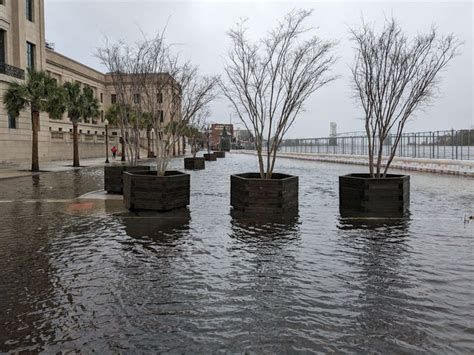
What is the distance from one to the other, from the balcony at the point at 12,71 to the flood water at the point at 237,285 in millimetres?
31806

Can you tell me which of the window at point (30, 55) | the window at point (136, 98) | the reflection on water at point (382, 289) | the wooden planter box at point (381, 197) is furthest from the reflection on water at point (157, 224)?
the window at point (30, 55)

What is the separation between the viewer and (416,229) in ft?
29.8

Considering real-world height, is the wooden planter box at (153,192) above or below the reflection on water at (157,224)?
above

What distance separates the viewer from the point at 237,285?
5.56 meters

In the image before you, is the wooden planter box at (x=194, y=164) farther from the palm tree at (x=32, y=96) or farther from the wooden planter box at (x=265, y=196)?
the wooden planter box at (x=265, y=196)

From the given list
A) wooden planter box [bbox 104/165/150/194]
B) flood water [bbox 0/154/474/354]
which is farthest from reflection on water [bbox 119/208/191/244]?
wooden planter box [bbox 104/165/150/194]

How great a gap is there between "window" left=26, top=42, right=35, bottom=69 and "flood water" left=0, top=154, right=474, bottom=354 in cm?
3722

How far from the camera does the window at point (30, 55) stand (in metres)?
42.2

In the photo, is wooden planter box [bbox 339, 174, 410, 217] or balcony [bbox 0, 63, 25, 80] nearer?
wooden planter box [bbox 339, 174, 410, 217]

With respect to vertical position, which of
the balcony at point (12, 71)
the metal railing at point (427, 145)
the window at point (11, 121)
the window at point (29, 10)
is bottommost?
the metal railing at point (427, 145)

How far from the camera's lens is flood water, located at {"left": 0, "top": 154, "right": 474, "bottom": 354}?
160 inches

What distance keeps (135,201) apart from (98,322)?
714 cm

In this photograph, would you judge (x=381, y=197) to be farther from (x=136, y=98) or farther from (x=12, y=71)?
(x=12, y=71)

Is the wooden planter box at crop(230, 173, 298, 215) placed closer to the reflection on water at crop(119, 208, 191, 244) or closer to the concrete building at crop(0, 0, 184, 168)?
the reflection on water at crop(119, 208, 191, 244)
